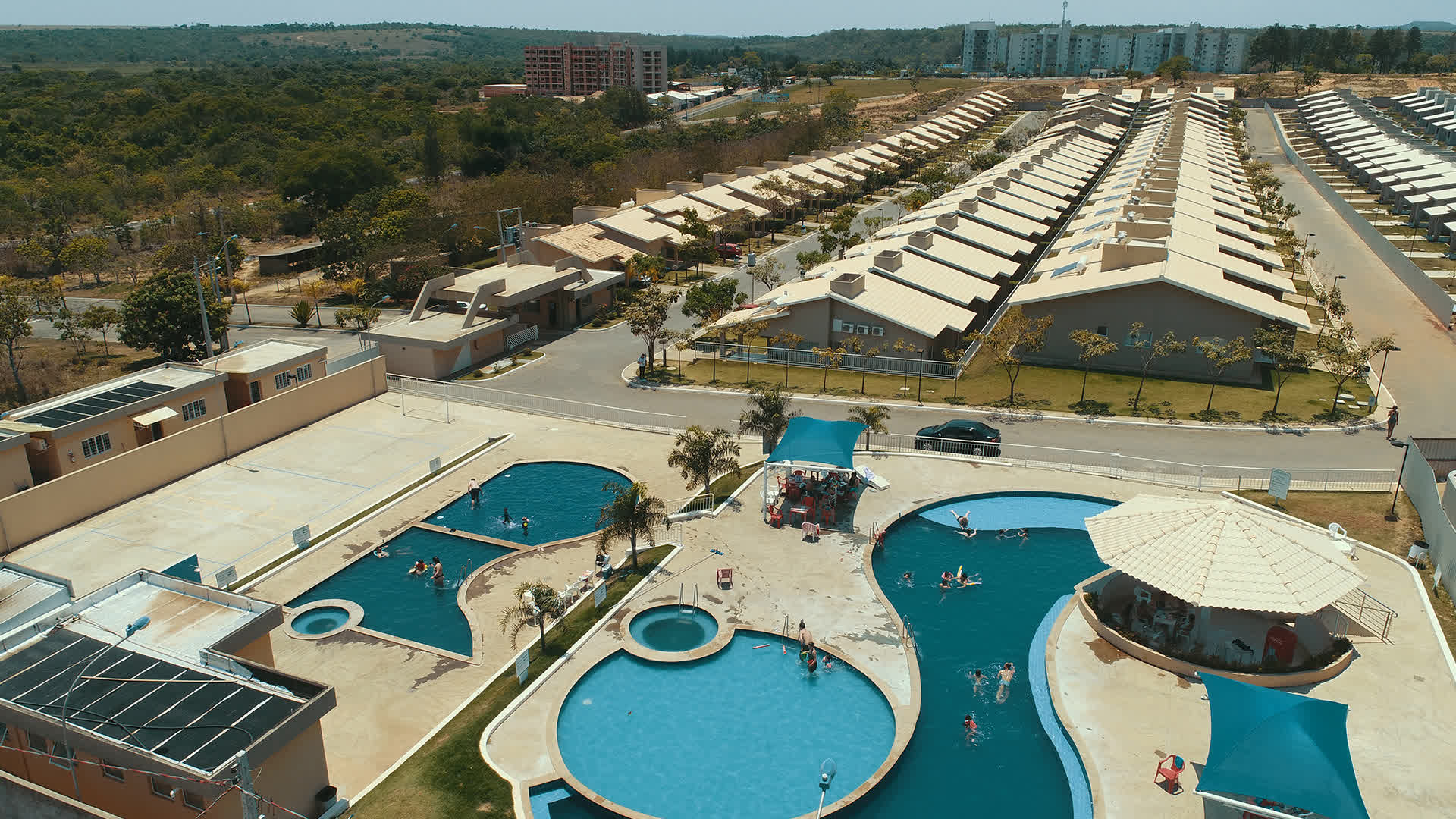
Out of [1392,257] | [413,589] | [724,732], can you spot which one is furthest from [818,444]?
[1392,257]

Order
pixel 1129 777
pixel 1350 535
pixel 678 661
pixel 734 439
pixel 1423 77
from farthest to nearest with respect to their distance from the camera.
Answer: pixel 1423 77 < pixel 734 439 < pixel 1350 535 < pixel 678 661 < pixel 1129 777

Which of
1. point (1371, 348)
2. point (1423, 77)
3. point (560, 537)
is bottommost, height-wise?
point (560, 537)

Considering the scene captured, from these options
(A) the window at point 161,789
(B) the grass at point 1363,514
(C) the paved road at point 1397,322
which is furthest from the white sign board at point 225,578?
(C) the paved road at point 1397,322

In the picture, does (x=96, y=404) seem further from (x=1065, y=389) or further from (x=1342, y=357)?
(x=1342, y=357)

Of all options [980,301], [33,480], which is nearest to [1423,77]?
[980,301]

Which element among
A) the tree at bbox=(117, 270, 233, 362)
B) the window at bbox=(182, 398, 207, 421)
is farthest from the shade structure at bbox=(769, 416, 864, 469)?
the tree at bbox=(117, 270, 233, 362)

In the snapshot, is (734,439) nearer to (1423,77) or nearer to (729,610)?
(729,610)

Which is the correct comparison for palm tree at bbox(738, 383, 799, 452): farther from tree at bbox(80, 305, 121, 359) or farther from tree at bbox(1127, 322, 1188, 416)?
tree at bbox(80, 305, 121, 359)

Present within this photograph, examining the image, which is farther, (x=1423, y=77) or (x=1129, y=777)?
(x=1423, y=77)
